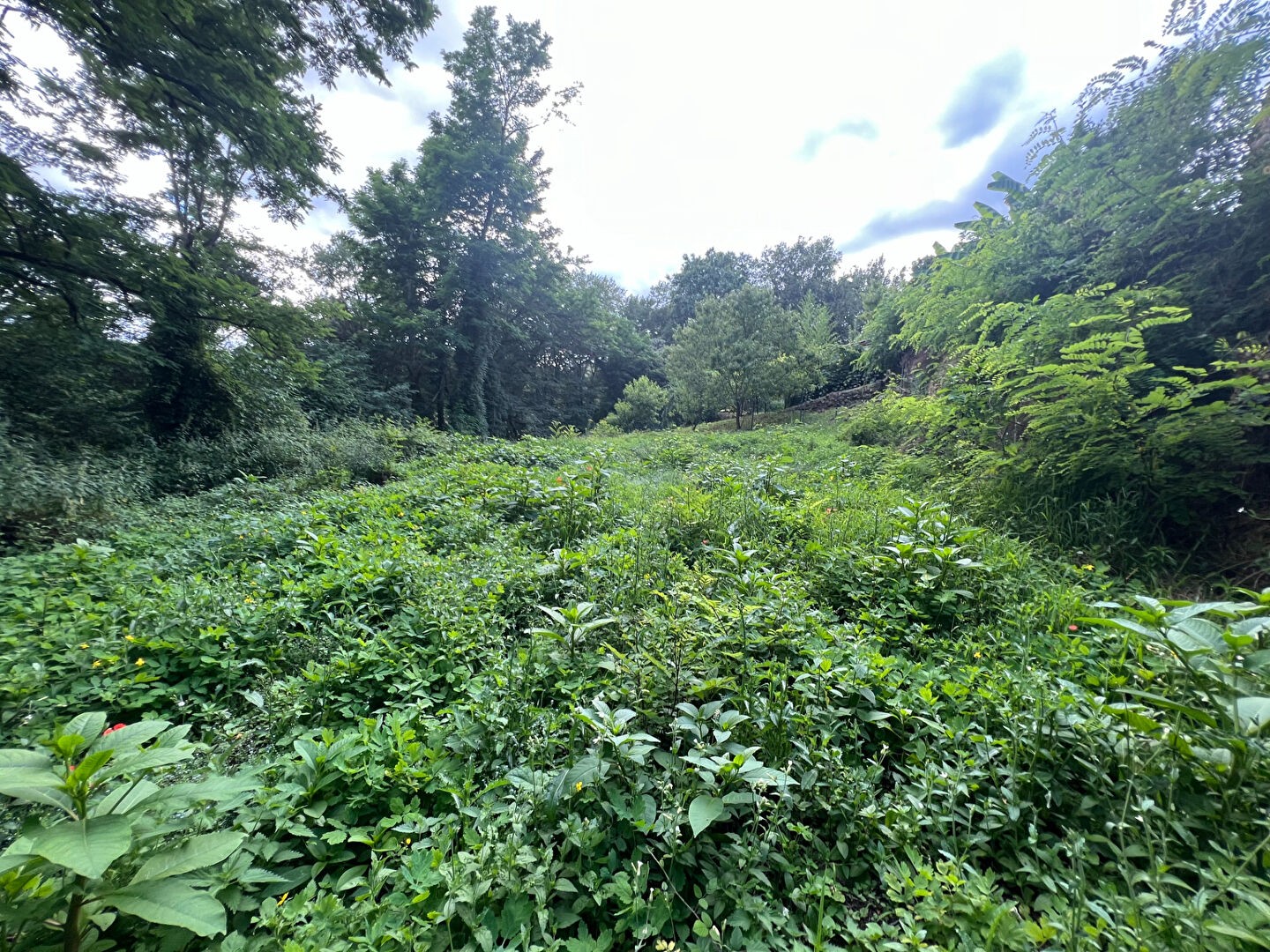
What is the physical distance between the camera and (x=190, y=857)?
1.02 m

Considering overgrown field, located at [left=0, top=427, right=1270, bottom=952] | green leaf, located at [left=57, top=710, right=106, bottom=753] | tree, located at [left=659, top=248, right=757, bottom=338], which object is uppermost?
tree, located at [left=659, top=248, right=757, bottom=338]

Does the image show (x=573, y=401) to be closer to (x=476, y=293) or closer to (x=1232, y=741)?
(x=476, y=293)

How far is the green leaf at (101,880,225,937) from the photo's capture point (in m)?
0.88

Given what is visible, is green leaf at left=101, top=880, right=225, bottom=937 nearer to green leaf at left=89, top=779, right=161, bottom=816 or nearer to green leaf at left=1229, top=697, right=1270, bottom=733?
green leaf at left=89, top=779, right=161, bottom=816

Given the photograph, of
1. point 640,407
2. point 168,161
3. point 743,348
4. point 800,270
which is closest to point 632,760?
point 168,161

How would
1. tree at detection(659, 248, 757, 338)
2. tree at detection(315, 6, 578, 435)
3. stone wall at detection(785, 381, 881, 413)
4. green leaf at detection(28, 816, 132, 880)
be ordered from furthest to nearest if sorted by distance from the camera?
tree at detection(659, 248, 757, 338) → tree at detection(315, 6, 578, 435) → stone wall at detection(785, 381, 881, 413) → green leaf at detection(28, 816, 132, 880)

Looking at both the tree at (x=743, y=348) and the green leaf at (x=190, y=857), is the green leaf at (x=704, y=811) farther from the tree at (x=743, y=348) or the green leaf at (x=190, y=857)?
the tree at (x=743, y=348)

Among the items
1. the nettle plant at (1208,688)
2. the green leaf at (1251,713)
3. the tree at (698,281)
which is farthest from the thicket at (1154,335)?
the tree at (698,281)

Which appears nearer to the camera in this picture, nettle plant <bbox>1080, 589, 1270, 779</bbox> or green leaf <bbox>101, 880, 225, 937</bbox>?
green leaf <bbox>101, 880, 225, 937</bbox>

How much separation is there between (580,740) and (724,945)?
2.34 ft

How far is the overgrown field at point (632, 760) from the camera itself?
1.03 metres

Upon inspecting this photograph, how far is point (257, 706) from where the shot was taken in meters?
1.80

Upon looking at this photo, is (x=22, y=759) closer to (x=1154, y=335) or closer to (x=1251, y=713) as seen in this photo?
(x=1251, y=713)

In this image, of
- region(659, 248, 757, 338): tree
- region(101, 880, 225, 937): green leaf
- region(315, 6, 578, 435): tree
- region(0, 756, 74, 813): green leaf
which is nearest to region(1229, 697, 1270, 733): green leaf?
region(101, 880, 225, 937): green leaf
